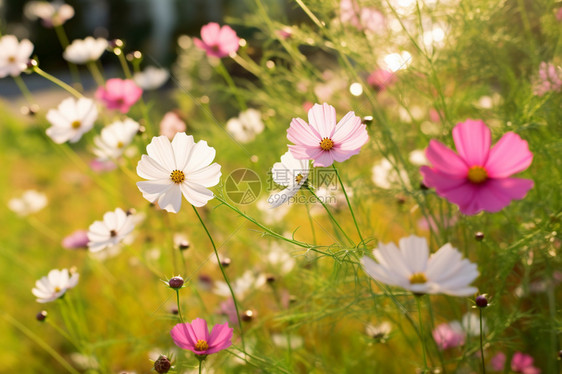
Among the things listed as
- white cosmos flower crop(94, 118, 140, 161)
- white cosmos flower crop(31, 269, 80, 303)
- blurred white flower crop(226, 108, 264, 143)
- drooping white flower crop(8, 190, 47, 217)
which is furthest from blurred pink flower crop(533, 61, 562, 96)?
drooping white flower crop(8, 190, 47, 217)

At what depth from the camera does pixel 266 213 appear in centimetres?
101

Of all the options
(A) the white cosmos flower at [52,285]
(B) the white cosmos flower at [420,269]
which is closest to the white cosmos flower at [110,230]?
(A) the white cosmos flower at [52,285]

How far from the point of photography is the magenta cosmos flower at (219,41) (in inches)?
32.7

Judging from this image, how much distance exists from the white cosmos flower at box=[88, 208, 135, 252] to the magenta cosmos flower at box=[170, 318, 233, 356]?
19cm

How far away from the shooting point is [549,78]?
0.72 meters

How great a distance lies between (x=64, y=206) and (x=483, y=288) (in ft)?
5.24

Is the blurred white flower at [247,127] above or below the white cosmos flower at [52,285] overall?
above

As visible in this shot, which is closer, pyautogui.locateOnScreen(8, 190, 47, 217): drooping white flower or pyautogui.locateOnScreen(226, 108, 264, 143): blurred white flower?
pyautogui.locateOnScreen(226, 108, 264, 143): blurred white flower

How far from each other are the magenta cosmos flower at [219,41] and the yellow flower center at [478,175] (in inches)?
20.8

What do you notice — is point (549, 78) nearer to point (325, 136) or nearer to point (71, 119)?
point (325, 136)

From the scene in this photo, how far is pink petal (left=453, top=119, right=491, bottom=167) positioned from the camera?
1.32ft

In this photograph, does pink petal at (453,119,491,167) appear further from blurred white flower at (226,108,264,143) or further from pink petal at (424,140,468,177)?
blurred white flower at (226,108,264,143)

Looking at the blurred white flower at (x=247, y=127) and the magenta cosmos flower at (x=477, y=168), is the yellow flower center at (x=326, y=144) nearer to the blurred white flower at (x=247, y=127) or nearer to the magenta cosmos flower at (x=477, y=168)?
the magenta cosmos flower at (x=477, y=168)

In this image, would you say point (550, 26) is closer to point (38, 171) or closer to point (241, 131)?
point (241, 131)
